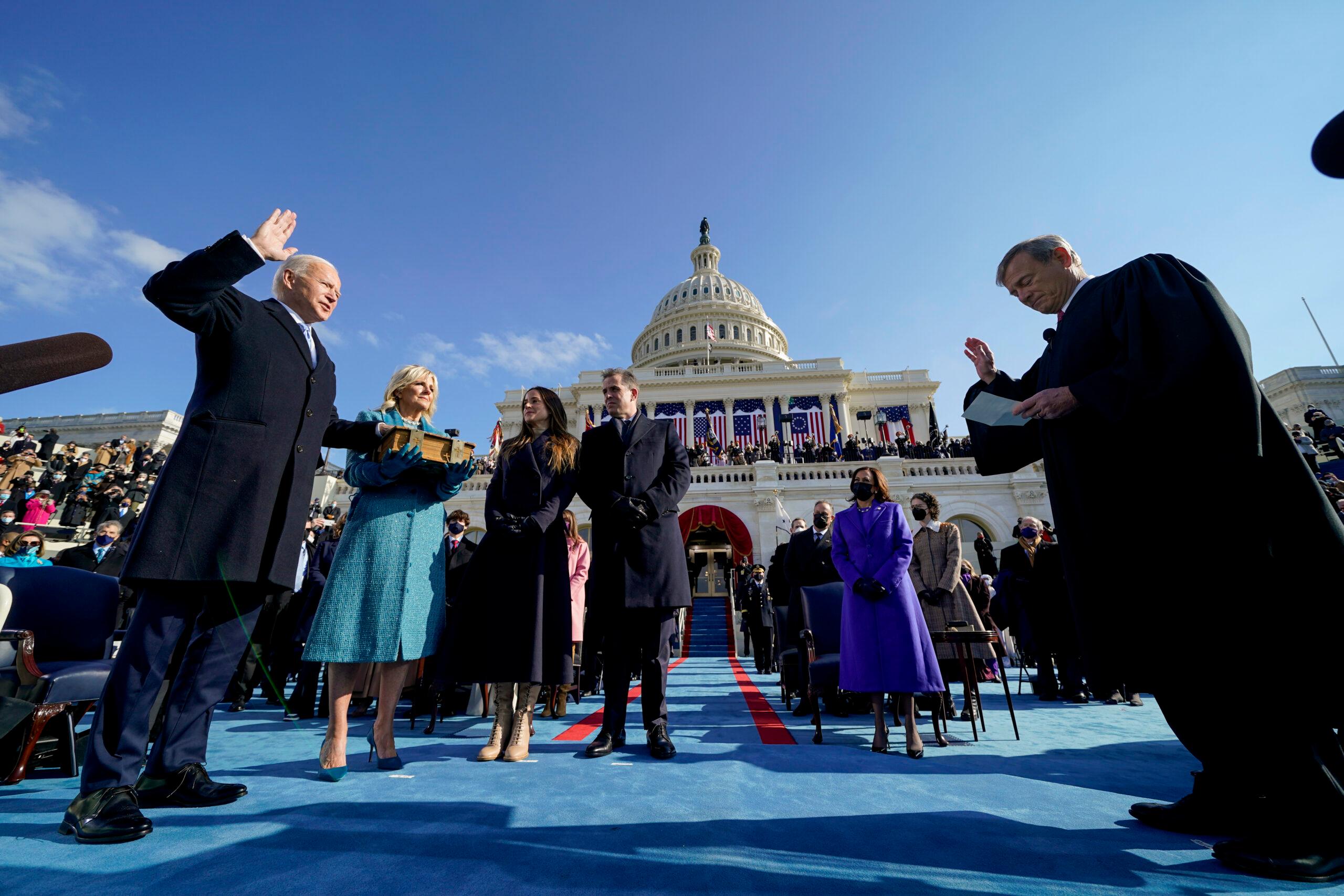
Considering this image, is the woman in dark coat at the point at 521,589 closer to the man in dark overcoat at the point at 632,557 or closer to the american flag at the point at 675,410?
the man in dark overcoat at the point at 632,557

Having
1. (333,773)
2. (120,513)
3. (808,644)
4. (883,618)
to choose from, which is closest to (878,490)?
(883,618)

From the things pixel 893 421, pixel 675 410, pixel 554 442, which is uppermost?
pixel 675 410

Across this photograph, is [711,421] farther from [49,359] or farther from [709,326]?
[49,359]

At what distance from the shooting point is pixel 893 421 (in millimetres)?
43156

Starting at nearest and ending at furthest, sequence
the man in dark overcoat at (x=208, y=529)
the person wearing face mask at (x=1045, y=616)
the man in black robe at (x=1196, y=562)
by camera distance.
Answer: the man in black robe at (x=1196, y=562), the man in dark overcoat at (x=208, y=529), the person wearing face mask at (x=1045, y=616)

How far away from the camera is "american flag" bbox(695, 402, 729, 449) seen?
41781mm

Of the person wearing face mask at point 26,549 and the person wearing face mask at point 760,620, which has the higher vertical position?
the person wearing face mask at point 26,549

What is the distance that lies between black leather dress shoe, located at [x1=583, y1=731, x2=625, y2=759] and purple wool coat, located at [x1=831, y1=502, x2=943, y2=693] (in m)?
1.56

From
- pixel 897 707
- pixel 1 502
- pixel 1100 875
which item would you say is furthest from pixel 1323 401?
pixel 1 502

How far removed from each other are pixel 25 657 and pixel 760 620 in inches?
410

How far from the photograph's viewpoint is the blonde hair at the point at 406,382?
10.9ft

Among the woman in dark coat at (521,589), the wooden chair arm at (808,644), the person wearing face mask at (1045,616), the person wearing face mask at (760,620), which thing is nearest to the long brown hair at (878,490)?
the wooden chair arm at (808,644)

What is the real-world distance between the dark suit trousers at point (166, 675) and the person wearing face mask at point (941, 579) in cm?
519

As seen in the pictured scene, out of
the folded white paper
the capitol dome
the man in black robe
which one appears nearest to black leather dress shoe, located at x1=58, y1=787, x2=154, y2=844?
the man in black robe
